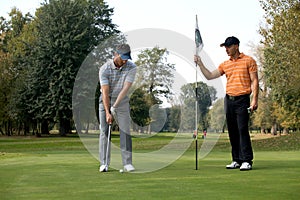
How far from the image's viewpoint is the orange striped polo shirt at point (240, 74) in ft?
28.5

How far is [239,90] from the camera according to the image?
28.6ft

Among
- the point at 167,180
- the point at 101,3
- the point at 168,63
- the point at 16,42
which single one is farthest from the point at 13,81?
the point at 167,180

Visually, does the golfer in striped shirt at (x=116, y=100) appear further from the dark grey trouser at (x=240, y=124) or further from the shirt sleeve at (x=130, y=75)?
the dark grey trouser at (x=240, y=124)

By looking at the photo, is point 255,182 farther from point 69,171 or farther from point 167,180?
point 69,171

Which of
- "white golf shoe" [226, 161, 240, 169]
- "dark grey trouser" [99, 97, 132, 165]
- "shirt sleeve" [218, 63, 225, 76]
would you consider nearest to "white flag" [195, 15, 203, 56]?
"shirt sleeve" [218, 63, 225, 76]

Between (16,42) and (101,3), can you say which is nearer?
(101,3)

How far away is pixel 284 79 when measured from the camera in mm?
32688

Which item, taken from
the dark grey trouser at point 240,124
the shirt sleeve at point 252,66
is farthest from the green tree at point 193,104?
the shirt sleeve at point 252,66

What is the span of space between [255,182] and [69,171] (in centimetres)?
318

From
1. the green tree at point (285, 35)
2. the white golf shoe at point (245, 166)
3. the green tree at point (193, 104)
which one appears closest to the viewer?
the white golf shoe at point (245, 166)

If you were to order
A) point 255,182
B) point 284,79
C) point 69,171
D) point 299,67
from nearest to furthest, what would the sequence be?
point 255,182 < point 69,171 < point 299,67 < point 284,79

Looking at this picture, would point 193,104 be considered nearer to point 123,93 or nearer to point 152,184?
point 123,93

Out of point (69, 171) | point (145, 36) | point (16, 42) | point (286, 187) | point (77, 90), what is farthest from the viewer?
point (16, 42)

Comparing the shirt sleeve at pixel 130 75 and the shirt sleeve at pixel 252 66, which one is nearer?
the shirt sleeve at pixel 130 75
